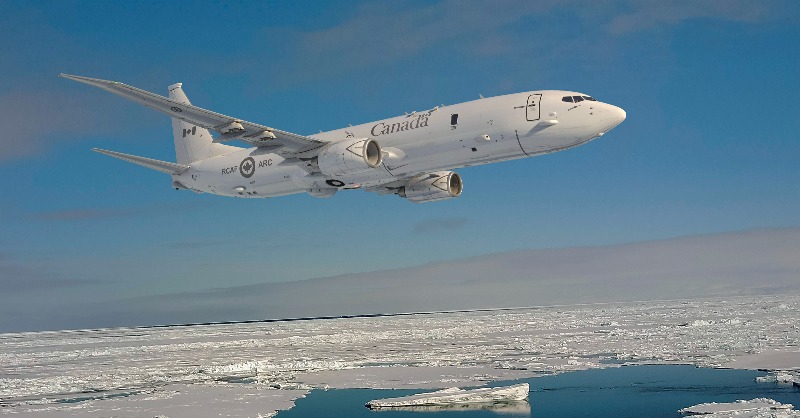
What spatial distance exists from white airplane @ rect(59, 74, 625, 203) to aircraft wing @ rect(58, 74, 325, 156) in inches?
1.7

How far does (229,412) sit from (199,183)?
92.8ft

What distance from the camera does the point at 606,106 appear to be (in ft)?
93.6

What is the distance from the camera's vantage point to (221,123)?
31.8m

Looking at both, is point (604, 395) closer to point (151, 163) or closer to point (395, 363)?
point (395, 363)

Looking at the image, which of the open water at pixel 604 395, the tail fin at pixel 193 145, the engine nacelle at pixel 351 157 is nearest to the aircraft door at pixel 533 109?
the engine nacelle at pixel 351 157

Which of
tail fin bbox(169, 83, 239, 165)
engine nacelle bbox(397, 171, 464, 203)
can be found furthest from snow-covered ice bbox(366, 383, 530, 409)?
tail fin bbox(169, 83, 239, 165)

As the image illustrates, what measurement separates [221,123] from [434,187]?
12.4m

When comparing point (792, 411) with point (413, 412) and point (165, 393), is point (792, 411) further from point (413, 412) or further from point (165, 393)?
point (165, 393)

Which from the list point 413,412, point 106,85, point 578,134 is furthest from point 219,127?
point 413,412

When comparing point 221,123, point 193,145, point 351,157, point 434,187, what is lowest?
point 434,187

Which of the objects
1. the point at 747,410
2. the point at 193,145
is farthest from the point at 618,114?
the point at 193,145

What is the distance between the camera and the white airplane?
2883 cm

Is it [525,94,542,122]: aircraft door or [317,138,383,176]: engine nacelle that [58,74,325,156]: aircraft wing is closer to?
[317,138,383,176]: engine nacelle

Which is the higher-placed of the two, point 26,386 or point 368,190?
point 368,190
